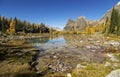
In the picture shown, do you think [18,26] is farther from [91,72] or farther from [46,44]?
[91,72]

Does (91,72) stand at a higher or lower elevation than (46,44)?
lower

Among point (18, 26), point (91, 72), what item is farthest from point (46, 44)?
point (18, 26)

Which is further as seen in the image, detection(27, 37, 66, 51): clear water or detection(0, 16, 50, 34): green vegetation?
detection(0, 16, 50, 34): green vegetation

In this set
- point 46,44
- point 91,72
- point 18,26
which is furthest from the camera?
point 18,26

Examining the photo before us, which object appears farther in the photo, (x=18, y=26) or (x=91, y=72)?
(x=18, y=26)

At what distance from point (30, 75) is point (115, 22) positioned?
94.0m

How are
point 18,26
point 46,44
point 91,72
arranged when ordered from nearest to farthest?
point 91,72 → point 46,44 → point 18,26

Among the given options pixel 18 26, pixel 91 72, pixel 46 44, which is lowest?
pixel 91 72

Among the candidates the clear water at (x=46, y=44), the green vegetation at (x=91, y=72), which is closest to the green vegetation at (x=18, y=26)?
the clear water at (x=46, y=44)

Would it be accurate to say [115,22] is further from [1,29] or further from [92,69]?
[1,29]

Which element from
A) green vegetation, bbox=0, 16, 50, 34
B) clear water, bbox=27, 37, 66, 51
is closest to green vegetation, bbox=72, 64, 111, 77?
clear water, bbox=27, 37, 66, 51

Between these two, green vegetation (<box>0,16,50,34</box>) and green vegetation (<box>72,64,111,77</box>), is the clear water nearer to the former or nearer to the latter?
green vegetation (<box>72,64,111,77</box>)

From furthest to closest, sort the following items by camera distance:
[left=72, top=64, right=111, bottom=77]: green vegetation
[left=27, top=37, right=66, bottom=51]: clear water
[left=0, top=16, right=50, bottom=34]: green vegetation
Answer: [left=0, top=16, right=50, bottom=34]: green vegetation
[left=27, top=37, right=66, bottom=51]: clear water
[left=72, top=64, right=111, bottom=77]: green vegetation

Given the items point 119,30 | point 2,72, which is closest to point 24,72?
point 2,72
